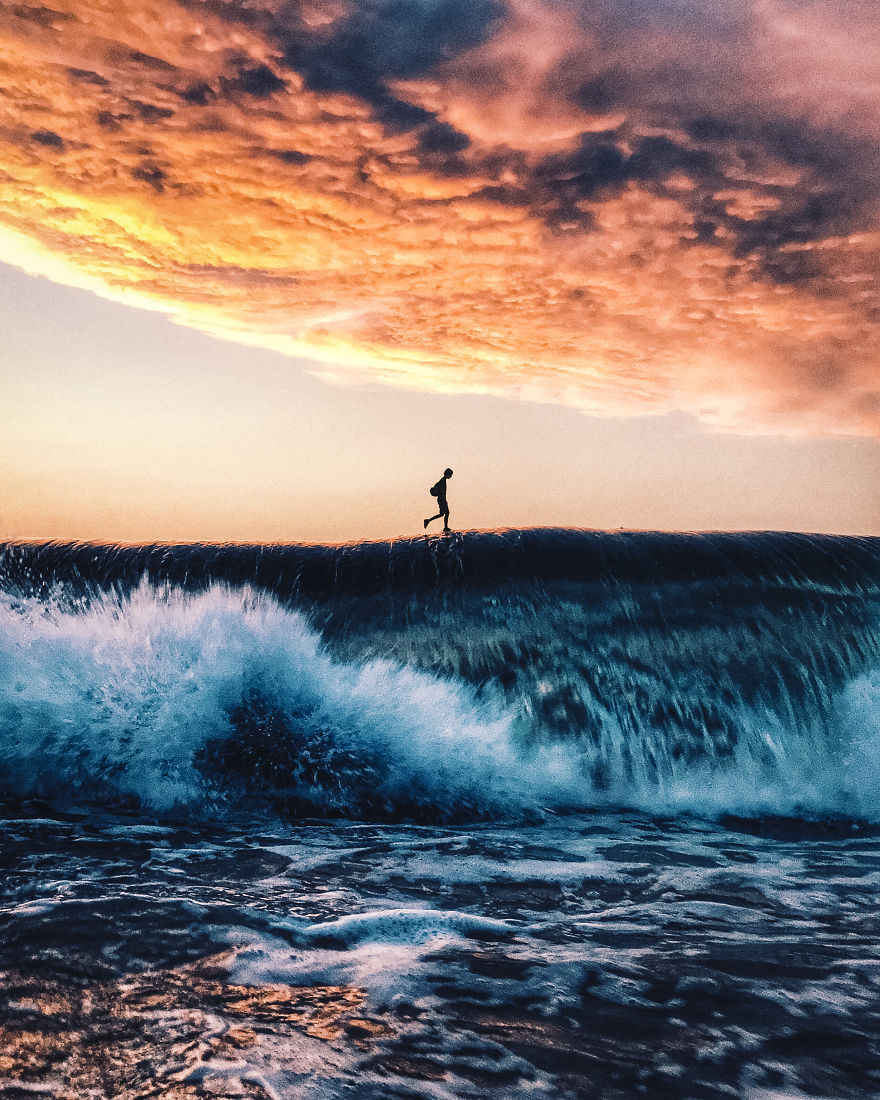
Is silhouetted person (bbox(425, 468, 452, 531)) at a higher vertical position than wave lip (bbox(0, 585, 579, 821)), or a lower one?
higher

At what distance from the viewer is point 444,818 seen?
6.39 meters

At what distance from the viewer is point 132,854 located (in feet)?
16.4

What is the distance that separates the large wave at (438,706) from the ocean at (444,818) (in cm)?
3

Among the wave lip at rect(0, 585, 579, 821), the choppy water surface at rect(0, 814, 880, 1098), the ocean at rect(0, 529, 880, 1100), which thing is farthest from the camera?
the wave lip at rect(0, 585, 579, 821)

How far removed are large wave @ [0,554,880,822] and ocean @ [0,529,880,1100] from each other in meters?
0.03

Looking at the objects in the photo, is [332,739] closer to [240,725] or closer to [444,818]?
[240,725]

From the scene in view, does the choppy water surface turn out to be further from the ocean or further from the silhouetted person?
the silhouetted person

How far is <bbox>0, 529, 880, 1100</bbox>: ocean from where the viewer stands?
2.51 meters

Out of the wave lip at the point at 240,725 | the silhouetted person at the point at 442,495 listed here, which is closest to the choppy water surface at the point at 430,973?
the wave lip at the point at 240,725

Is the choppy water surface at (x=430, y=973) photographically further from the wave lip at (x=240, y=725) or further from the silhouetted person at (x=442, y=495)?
the silhouetted person at (x=442, y=495)

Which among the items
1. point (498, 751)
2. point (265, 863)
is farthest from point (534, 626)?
point (265, 863)

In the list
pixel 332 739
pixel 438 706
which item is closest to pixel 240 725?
pixel 332 739

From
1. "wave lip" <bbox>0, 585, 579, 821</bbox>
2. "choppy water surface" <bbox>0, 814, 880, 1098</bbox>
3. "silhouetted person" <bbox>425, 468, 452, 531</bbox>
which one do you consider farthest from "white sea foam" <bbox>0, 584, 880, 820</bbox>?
"silhouetted person" <bbox>425, 468, 452, 531</bbox>

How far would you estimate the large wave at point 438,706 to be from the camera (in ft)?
22.2
